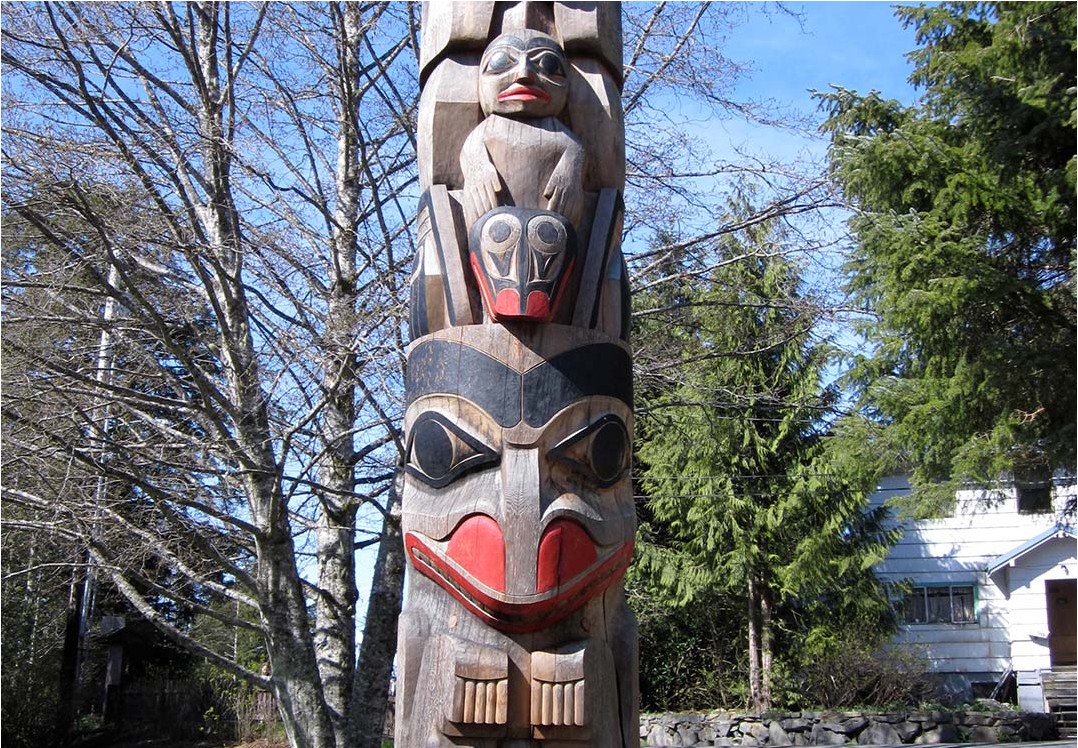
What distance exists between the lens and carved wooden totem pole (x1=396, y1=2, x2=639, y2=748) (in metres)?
4.12

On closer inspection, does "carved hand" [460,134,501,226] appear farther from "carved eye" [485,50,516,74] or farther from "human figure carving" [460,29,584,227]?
"carved eye" [485,50,516,74]

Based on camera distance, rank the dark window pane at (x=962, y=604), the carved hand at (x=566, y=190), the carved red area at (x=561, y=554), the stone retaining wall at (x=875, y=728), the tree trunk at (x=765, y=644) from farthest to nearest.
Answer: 1. the dark window pane at (x=962, y=604)
2. the tree trunk at (x=765, y=644)
3. the stone retaining wall at (x=875, y=728)
4. the carved hand at (x=566, y=190)
5. the carved red area at (x=561, y=554)

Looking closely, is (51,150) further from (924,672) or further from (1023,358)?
(924,672)

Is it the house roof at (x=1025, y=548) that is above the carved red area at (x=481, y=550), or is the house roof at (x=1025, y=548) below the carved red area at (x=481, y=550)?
Result: above

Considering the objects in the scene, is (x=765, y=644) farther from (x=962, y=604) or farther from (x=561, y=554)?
(x=561, y=554)

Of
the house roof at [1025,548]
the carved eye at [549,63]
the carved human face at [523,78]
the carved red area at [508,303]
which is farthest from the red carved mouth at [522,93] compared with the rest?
the house roof at [1025,548]

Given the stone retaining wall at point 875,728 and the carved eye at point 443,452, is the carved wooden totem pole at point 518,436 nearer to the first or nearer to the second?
the carved eye at point 443,452

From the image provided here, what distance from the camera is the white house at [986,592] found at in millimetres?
18000

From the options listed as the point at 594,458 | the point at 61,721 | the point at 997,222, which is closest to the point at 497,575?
the point at 594,458

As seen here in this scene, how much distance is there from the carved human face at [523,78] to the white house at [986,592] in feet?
47.7

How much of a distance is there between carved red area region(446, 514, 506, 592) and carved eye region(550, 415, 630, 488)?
414 millimetres

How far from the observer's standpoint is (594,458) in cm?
441

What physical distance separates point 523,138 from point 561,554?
2.01m

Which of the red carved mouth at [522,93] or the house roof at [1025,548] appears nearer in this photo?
the red carved mouth at [522,93]
